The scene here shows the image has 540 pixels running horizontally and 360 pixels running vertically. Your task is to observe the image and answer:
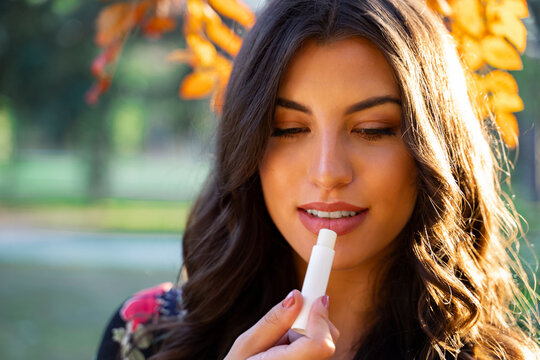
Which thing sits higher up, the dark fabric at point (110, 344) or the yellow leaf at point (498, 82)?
the yellow leaf at point (498, 82)

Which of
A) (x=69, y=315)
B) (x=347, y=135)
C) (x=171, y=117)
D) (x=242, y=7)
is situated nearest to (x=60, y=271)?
(x=69, y=315)

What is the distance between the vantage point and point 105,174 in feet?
63.6

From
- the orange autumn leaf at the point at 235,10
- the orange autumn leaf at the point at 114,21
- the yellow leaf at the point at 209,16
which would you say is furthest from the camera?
the orange autumn leaf at the point at 114,21

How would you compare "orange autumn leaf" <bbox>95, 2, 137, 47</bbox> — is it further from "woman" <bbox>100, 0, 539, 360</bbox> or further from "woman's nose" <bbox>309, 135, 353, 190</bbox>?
"woman's nose" <bbox>309, 135, 353, 190</bbox>

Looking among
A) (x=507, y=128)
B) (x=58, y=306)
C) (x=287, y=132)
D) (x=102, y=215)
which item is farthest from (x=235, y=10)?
(x=102, y=215)

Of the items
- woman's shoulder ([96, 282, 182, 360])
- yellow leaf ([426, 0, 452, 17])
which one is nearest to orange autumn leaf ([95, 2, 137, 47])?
woman's shoulder ([96, 282, 182, 360])

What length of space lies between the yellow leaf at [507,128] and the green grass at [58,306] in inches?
203

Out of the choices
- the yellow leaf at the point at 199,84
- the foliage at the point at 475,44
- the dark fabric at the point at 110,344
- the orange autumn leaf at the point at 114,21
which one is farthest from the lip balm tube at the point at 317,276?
the orange autumn leaf at the point at 114,21

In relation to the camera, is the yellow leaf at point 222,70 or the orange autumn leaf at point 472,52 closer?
the orange autumn leaf at point 472,52

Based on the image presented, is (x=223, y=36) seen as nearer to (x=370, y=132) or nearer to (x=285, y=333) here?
(x=370, y=132)

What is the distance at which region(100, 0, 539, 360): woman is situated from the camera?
5.24 feet

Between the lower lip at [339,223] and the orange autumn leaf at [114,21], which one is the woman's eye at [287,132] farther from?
the orange autumn leaf at [114,21]

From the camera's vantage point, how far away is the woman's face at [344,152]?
1591 mm

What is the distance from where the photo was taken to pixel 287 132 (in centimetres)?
170
